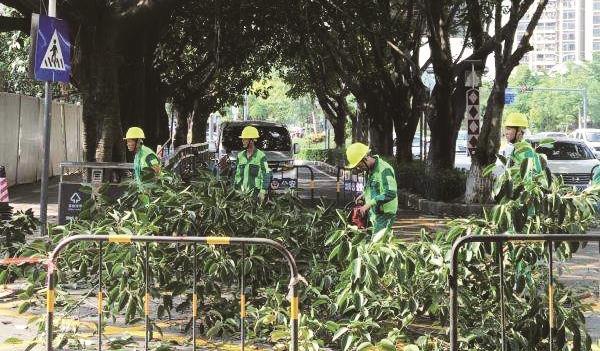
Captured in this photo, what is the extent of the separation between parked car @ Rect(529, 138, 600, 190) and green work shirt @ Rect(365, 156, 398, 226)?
10265 millimetres

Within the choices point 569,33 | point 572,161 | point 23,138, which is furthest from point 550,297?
point 569,33

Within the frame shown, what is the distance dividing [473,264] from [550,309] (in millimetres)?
745

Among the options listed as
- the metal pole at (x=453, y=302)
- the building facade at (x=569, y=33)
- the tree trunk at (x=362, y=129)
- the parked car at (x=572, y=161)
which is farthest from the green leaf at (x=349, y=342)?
the building facade at (x=569, y=33)

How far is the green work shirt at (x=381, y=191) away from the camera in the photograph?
22.8 feet

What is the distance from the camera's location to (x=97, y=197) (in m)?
7.50

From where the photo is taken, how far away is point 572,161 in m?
17.5

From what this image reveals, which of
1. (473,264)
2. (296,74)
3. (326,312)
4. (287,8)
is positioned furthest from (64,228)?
(296,74)

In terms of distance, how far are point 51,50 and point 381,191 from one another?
13.5 ft

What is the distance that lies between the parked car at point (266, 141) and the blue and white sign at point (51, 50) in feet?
29.5

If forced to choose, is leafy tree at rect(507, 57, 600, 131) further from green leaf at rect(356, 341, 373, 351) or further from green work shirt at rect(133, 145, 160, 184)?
green leaf at rect(356, 341, 373, 351)

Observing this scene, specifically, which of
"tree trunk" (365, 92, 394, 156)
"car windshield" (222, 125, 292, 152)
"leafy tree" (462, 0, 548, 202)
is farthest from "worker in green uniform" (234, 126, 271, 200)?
"tree trunk" (365, 92, 394, 156)

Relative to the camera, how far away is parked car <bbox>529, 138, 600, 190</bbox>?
671 inches

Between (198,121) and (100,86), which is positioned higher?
(198,121)

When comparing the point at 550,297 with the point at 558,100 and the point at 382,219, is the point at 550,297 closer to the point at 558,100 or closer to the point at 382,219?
the point at 382,219
